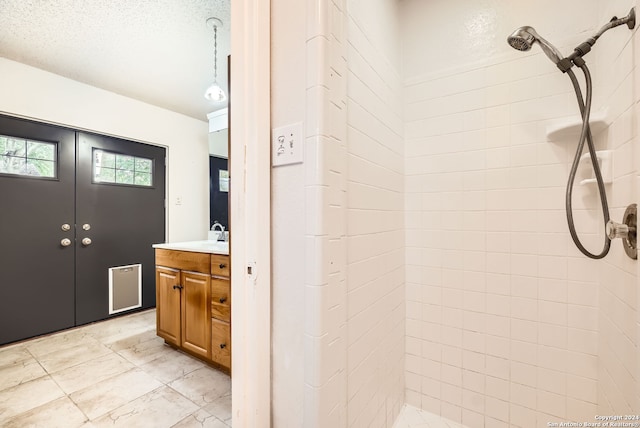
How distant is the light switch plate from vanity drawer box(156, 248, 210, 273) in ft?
3.88

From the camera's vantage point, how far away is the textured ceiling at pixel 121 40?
68.6 inches

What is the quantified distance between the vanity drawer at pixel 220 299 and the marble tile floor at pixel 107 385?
450mm

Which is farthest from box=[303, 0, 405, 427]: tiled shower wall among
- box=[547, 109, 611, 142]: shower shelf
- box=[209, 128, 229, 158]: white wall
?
box=[209, 128, 229, 158]: white wall

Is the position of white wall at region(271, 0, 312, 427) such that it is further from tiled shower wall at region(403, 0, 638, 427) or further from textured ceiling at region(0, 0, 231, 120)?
textured ceiling at region(0, 0, 231, 120)

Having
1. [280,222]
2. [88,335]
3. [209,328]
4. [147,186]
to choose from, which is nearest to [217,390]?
[209,328]

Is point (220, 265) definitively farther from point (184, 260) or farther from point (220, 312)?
point (184, 260)

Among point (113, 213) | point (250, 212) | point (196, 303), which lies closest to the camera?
point (250, 212)

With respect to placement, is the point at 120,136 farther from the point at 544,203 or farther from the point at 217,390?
the point at 544,203

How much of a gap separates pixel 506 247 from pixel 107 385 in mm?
2404

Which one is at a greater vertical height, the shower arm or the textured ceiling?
the textured ceiling

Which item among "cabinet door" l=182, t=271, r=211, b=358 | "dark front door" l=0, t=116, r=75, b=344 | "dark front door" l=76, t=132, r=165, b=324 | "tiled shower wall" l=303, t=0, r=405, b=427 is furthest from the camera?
"dark front door" l=76, t=132, r=165, b=324

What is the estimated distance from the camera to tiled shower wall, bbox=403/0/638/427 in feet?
3.67

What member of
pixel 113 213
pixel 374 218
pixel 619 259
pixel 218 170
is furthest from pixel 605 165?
pixel 113 213

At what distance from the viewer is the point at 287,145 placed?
0.85 meters
